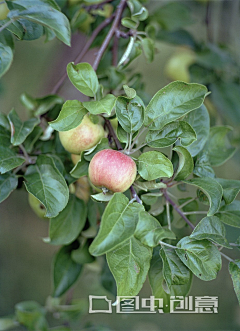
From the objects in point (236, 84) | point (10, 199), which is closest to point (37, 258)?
point (10, 199)

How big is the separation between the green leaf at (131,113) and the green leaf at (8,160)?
0.22 m

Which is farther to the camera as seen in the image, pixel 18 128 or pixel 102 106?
pixel 18 128

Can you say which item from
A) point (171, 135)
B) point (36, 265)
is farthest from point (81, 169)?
point (36, 265)

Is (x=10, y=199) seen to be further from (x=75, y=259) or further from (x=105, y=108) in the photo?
(x=105, y=108)

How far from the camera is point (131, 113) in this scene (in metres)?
0.57

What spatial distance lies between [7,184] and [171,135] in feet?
1.08

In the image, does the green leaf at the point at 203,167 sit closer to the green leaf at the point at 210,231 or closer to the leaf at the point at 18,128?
the green leaf at the point at 210,231

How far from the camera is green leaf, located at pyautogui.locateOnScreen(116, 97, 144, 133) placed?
0.57 meters

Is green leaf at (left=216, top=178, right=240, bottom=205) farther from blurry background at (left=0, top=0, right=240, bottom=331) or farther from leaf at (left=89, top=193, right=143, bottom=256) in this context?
blurry background at (left=0, top=0, right=240, bottom=331)

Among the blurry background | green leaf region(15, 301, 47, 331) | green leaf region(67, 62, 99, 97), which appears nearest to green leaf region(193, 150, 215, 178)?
green leaf region(67, 62, 99, 97)

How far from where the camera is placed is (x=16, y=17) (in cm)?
56

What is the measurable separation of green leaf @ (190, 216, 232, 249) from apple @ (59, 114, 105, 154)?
10.0 inches

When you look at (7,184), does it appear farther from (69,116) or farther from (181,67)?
(181,67)

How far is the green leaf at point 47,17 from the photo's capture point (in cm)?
55
